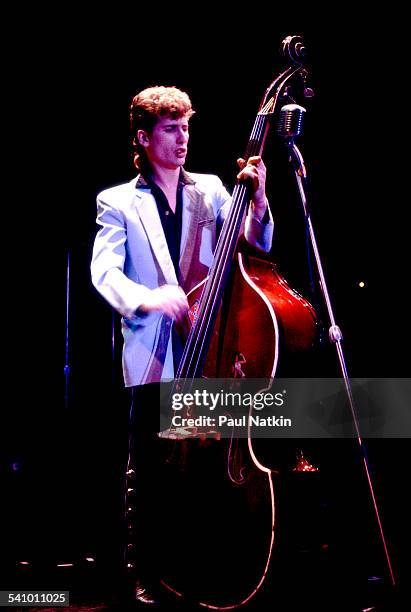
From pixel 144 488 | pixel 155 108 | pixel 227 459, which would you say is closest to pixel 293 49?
pixel 155 108

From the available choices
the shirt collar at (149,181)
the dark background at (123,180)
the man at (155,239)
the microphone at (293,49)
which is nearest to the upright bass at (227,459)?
the man at (155,239)

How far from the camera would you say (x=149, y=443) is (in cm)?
185

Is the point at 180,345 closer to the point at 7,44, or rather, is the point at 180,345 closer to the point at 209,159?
the point at 209,159

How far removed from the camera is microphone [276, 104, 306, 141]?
6.31 feet

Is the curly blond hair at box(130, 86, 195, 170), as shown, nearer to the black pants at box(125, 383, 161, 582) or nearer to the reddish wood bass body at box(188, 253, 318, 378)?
the reddish wood bass body at box(188, 253, 318, 378)

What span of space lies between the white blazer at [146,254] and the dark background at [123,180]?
1280 mm

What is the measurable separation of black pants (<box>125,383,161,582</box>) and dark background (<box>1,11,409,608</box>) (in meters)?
1.29

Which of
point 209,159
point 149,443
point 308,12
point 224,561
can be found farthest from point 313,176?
point 224,561

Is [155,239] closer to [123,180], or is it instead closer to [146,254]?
[146,254]

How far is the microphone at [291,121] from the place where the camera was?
1.92 meters

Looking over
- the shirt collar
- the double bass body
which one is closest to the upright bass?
the double bass body

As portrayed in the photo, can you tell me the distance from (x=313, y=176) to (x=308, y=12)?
3.05ft

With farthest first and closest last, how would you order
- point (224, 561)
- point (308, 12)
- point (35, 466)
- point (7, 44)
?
point (35, 466) → point (7, 44) → point (308, 12) → point (224, 561)

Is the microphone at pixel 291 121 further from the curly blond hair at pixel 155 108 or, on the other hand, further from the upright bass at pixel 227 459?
the curly blond hair at pixel 155 108
